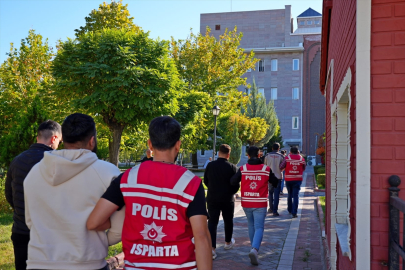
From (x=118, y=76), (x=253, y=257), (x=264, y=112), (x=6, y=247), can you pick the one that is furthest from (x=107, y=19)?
(x=264, y=112)

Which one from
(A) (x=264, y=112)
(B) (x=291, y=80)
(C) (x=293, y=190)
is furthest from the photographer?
(B) (x=291, y=80)

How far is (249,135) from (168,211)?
117 feet

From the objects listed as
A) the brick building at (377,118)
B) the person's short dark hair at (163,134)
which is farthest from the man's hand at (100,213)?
the brick building at (377,118)

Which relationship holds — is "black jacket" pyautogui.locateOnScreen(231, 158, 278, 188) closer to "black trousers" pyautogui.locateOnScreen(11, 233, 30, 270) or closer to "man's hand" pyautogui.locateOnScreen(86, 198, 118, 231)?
"black trousers" pyautogui.locateOnScreen(11, 233, 30, 270)

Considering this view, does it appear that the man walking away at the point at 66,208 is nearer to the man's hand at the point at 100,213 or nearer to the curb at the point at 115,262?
the man's hand at the point at 100,213

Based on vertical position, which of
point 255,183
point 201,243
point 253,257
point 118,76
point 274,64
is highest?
point 274,64

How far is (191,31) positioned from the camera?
30.4 meters

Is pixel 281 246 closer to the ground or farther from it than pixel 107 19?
closer to the ground

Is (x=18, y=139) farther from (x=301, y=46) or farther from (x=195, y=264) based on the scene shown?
(x=301, y=46)

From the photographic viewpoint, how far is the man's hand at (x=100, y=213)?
2564mm

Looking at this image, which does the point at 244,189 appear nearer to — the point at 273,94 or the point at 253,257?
the point at 253,257

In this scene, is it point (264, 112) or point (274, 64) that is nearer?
point (264, 112)

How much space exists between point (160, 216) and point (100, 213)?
0.39m

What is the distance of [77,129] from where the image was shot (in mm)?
2832
